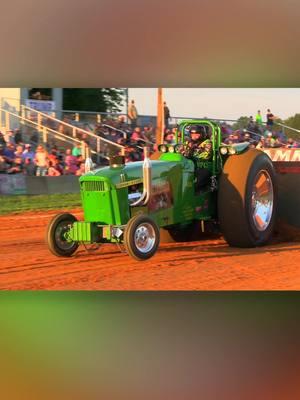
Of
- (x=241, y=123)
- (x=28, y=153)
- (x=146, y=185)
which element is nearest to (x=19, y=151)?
(x=28, y=153)

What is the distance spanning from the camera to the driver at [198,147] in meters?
6.08

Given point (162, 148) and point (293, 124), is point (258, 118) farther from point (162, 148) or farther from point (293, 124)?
point (162, 148)

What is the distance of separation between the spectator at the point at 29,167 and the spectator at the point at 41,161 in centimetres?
3

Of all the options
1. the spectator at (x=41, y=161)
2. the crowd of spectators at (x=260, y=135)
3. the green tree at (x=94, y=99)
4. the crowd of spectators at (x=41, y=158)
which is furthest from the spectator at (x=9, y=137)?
the crowd of spectators at (x=260, y=135)

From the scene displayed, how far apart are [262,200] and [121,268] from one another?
148 cm

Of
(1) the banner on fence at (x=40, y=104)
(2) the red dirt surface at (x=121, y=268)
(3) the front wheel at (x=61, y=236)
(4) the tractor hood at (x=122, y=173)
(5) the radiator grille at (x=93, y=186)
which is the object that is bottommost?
(2) the red dirt surface at (x=121, y=268)

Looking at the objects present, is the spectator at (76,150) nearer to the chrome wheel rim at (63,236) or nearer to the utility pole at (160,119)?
the chrome wheel rim at (63,236)

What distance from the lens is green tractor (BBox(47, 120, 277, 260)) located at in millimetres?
5531

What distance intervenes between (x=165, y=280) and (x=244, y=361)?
116 cm

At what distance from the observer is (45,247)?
5758 millimetres

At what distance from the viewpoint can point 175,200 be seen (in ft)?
19.4

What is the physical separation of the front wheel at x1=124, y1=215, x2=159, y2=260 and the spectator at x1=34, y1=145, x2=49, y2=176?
886 mm
